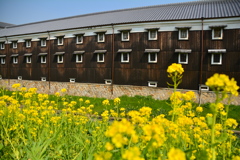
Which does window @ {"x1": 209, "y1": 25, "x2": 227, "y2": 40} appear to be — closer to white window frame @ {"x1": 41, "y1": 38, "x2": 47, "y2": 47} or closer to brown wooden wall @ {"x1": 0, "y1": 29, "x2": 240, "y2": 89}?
brown wooden wall @ {"x1": 0, "y1": 29, "x2": 240, "y2": 89}

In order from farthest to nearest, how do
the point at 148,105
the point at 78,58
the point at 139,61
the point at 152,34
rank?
the point at 78,58 → the point at 139,61 → the point at 152,34 → the point at 148,105

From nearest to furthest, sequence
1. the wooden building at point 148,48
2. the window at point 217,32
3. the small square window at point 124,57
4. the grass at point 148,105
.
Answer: the grass at point 148,105 < the window at point 217,32 < the wooden building at point 148,48 < the small square window at point 124,57

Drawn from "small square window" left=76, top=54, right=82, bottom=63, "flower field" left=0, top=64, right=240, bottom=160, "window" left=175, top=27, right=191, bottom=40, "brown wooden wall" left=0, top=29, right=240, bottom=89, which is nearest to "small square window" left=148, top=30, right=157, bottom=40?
"brown wooden wall" left=0, top=29, right=240, bottom=89

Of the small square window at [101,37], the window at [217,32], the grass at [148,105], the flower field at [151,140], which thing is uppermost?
the small square window at [101,37]

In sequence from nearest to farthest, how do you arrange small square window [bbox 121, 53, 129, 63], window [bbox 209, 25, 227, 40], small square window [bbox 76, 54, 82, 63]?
window [bbox 209, 25, 227, 40] < small square window [bbox 121, 53, 129, 63] < small square window [bbox 76, 54, 82, 63]

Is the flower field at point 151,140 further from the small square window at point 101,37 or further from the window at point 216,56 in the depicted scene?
the small square window at point 101,37

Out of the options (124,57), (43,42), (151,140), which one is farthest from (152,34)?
(151,140)

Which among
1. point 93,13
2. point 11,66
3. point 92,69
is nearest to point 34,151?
point 92,69

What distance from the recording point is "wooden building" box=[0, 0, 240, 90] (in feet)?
57.7

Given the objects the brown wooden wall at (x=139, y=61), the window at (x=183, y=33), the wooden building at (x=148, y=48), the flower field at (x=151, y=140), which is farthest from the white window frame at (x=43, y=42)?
the flower field at (x=151, y=140)

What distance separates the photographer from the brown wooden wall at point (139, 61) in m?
17.4

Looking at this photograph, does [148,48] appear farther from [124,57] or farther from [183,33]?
[183,33]

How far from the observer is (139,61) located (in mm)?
20781

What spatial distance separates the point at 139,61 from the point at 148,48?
1.68 meters
